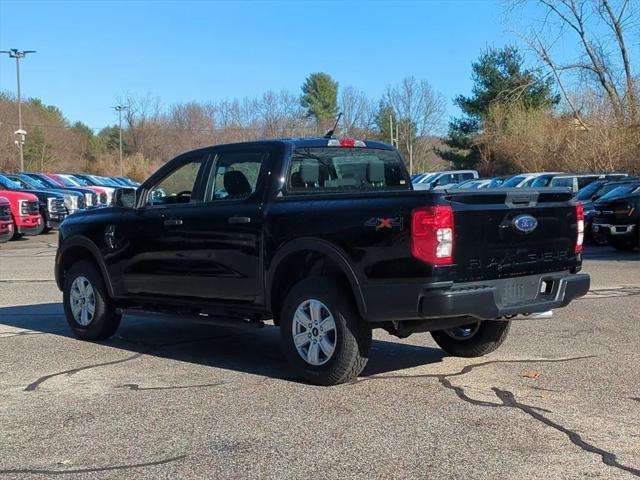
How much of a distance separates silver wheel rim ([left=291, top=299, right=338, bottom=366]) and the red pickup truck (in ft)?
59.6

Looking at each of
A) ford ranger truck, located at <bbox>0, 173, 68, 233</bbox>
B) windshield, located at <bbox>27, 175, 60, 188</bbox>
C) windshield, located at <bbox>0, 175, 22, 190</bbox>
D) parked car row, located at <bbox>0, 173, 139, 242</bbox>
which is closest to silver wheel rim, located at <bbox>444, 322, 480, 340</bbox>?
parked car row, located at <bbox>0, 173, 139, 242</bbox>

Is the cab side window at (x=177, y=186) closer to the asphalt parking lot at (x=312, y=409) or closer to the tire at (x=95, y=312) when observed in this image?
the tire at (x=95, y=312)

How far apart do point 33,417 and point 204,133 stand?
213 feet

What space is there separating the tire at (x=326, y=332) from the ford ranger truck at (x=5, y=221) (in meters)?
16.9

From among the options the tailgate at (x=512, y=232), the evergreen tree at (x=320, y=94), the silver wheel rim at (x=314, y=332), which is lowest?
the silver wheel rim at (x=314, y=332)

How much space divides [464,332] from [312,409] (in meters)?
2.14

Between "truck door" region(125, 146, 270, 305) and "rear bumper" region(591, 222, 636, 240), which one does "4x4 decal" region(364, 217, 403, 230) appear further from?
"rear bumper" region(591, 222, 636, 240)

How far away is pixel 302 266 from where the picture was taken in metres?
6.45

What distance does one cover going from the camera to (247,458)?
4.57 meters

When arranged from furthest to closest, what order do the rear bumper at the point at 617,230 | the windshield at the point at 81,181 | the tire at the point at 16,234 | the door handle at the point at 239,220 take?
the windshield at the point at 81,181
the tire at the point at 16,234
the rear bumper at the point at 617,230
the door handle at the point at 239,220

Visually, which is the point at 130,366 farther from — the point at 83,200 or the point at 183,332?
the point at 83,200

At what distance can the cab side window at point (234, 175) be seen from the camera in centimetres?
689

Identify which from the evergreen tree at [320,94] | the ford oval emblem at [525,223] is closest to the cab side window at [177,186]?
the ford oval emblem at [525,223]

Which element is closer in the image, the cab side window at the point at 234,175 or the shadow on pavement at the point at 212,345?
the cab side window at the point at 234,175
